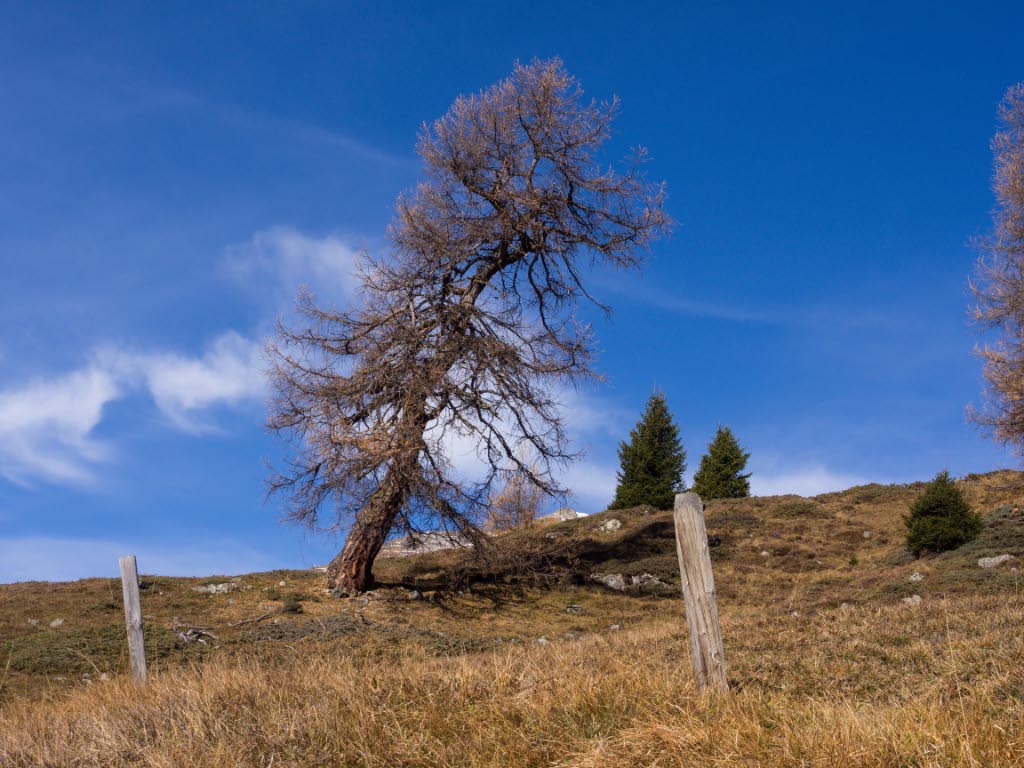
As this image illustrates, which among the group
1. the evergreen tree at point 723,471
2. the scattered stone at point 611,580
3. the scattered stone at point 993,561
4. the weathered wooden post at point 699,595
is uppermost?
the evergreen tree at point 723,471

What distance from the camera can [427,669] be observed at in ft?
23.3

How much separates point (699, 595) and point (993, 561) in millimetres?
14014

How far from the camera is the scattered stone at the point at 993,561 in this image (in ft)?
56.3

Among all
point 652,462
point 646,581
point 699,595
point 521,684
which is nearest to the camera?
point 521,684

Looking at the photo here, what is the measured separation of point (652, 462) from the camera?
110 ft

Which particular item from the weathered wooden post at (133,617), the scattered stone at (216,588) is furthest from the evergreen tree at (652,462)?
the weathered wooden post at (133,617)

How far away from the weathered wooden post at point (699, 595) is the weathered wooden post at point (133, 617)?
692 cm

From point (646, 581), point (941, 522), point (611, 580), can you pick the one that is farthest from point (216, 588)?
point (941, 522)

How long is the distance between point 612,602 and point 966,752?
1637 centimetres

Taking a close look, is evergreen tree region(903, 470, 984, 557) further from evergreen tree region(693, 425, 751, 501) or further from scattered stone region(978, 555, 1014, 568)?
evergreen tree region(693, 425, 751, 501)

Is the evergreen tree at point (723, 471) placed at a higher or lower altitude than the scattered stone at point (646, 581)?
higher

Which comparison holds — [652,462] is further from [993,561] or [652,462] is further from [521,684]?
[521,684]

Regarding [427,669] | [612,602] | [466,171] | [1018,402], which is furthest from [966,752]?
[1018,402]

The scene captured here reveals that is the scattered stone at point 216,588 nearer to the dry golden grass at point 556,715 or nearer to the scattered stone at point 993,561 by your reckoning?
the dry golden grass at point 556,715
